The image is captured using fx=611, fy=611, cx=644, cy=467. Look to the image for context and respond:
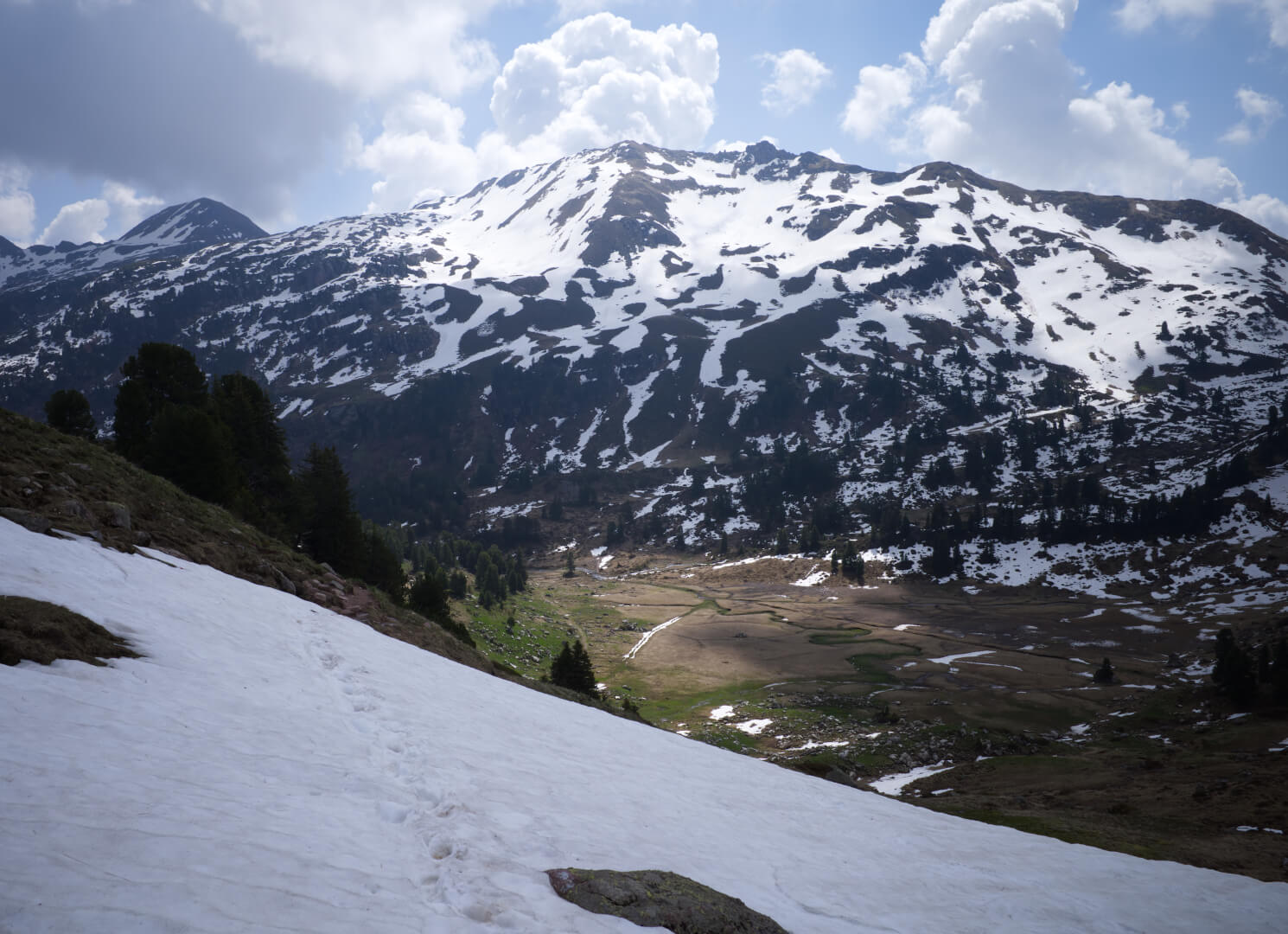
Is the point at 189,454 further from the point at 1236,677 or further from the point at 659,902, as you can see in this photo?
the point at 1236,677

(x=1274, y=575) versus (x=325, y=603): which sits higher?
(x=1274, y=575)

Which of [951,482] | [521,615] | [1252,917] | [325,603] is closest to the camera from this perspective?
[1252,917]

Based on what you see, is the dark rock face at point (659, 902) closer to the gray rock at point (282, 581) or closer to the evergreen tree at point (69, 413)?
the gray rock at point (282, 581)

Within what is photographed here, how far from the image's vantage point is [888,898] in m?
12.0

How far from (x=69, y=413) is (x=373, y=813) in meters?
53.0

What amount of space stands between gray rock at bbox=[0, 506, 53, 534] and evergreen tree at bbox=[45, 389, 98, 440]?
36.2 m

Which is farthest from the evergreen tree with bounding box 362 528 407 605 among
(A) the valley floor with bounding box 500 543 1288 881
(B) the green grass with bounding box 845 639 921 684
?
(B) the green grass with bounding box 845 639 921 684

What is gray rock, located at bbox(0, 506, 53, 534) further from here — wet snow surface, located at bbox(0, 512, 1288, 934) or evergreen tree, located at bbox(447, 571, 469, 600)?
evergreen tree, located at bbox(447, 571, 469, 600)

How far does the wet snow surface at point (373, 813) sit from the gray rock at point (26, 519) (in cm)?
103

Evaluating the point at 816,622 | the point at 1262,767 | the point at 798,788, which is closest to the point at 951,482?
the point at 816,622

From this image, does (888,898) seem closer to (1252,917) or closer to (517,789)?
(517,789)

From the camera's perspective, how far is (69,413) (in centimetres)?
4441

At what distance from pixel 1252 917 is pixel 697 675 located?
74.9 m

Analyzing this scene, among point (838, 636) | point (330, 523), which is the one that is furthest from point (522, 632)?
point (838, 636)
